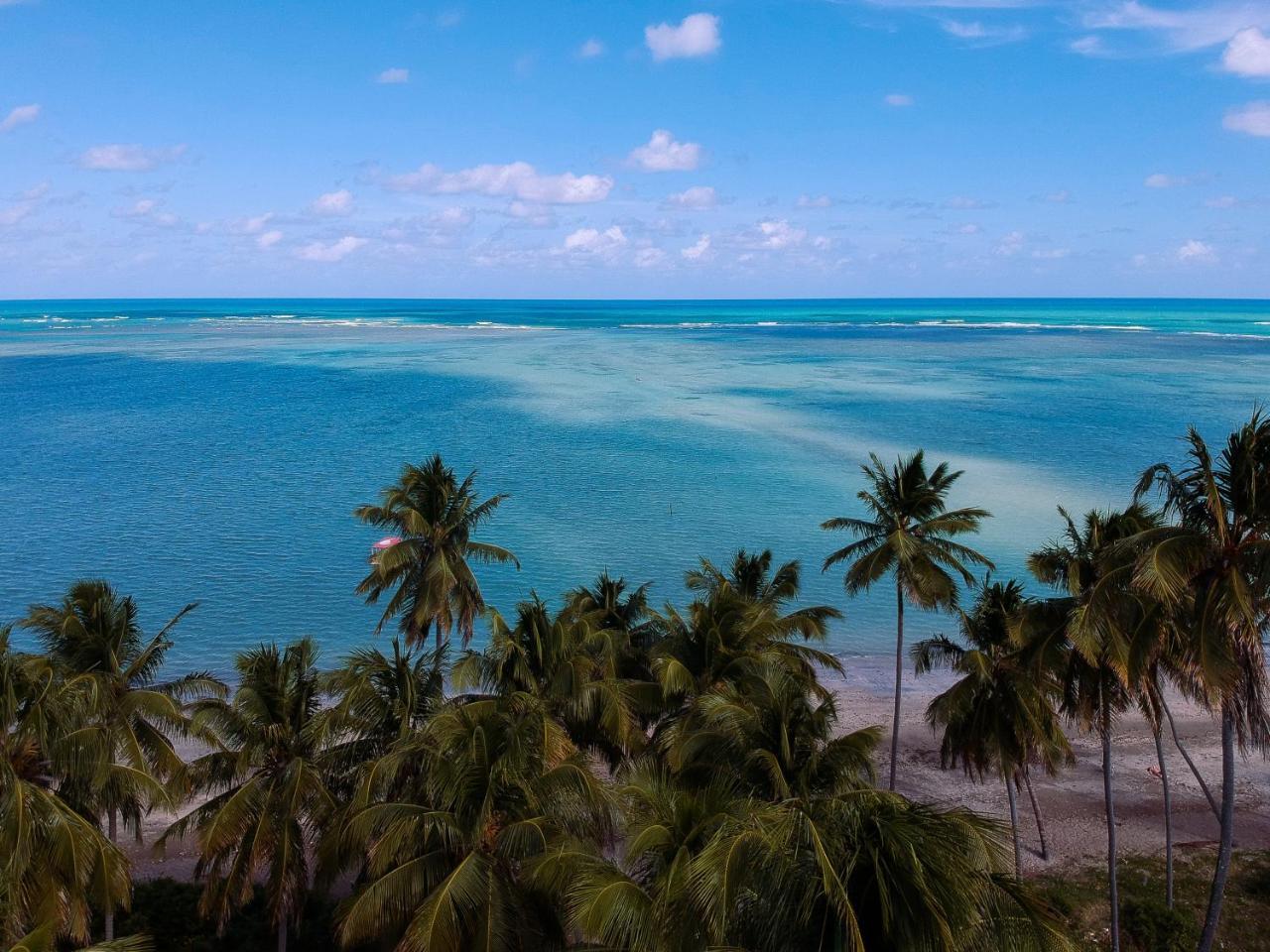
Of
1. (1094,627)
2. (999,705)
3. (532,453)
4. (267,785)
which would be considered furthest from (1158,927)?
(532,453)

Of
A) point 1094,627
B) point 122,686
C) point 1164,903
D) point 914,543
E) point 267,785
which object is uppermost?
point 1094,627

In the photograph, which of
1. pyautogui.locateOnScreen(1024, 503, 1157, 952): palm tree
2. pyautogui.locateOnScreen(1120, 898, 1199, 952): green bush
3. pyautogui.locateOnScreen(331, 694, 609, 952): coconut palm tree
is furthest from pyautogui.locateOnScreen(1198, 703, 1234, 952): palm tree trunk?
pyautogui.locateOnScreen(331, 694, 609, 952): coconut palm tree

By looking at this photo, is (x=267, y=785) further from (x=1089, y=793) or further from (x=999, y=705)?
(x=1089, y=793)

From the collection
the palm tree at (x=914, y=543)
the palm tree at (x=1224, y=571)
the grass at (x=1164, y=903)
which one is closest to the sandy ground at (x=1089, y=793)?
the grass at (x=1164, y=903)

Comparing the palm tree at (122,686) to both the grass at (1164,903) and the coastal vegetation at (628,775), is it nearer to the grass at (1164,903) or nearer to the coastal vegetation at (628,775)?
the coastal vegetation at (628,775)

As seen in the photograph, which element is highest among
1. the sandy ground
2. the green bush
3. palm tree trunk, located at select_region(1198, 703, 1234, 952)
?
palm tree trunk, located at select_region(1198, 703, 1234, 952)

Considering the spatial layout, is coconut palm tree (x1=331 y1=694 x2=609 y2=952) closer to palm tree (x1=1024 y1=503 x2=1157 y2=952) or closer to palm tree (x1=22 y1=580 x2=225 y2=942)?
palm tree (x1=22 y1=580 x2=225 y2=942)
